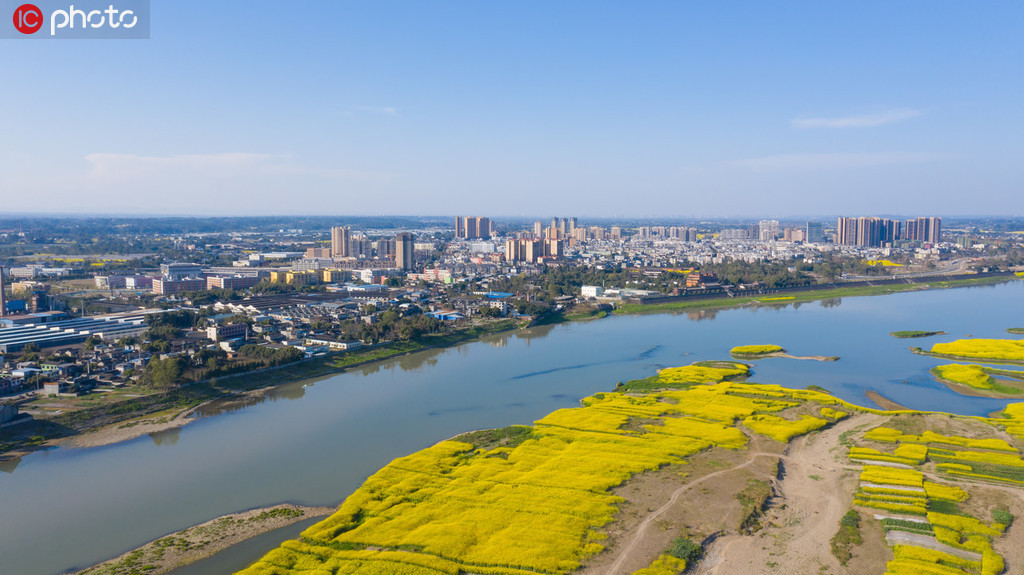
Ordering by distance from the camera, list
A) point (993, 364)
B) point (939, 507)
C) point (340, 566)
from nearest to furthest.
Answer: point (340, 566)
point (939, 507)
point (993, 364)

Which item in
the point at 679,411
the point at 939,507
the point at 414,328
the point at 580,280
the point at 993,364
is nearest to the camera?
the point at 939,507

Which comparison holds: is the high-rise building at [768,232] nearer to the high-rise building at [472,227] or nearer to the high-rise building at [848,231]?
the high-rise building at [848,231]

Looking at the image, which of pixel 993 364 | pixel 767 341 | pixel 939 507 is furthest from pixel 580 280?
pixel 939 507

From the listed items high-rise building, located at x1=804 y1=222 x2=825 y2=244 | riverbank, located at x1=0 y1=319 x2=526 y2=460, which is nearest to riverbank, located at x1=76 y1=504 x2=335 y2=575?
riverbank, located at x1=0 y1=319 x2=526 y2=460

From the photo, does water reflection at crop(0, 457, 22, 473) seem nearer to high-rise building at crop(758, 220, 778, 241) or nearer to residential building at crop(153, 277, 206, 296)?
residential building at crop(153, 277, 206, 296)

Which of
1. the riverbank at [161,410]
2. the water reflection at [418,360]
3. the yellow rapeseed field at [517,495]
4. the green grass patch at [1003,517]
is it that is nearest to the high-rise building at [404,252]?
the water reflection at [418,360]

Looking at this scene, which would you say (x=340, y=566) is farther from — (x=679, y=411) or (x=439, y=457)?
(x=679, y=411)
